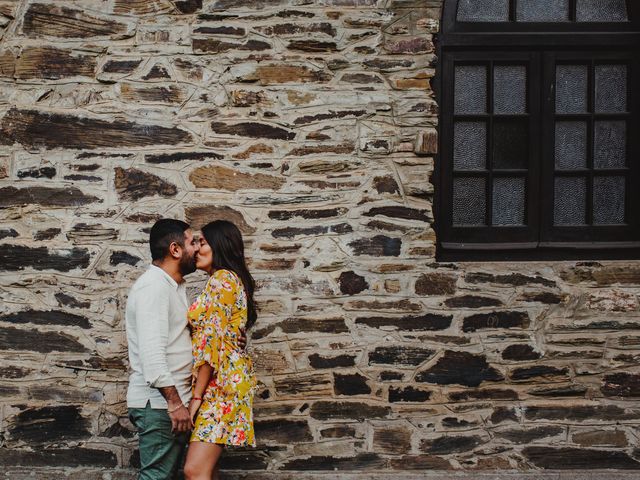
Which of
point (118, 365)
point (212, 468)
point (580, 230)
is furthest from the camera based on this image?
point (580, 230)

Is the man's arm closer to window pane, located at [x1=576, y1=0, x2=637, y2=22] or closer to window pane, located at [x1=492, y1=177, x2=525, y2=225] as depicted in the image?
window pane, located at [x1=492, y1=177, x2=525, y2=225]

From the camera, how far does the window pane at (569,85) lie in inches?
174

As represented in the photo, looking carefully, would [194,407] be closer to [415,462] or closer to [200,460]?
[200,460]

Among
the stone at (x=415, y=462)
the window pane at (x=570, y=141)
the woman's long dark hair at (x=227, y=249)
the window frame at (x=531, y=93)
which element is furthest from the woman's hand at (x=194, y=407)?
the window pane at (x=570, y=141)

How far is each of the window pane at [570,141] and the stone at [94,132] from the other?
8.27ft

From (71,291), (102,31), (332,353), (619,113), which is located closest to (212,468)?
(332,353)

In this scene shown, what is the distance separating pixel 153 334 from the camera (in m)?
3.10

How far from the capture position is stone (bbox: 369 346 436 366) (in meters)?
4.16

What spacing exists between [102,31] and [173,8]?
0.49m

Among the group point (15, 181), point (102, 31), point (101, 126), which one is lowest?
point (15, 181)

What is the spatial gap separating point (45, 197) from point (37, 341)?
94cm

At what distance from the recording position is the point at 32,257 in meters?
4.18

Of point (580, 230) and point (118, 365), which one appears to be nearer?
point (118, 365)

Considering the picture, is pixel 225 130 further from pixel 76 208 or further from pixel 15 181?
pixel 15 181
